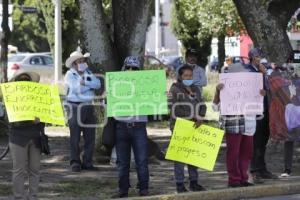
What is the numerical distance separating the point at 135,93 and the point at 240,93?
4.83 ft

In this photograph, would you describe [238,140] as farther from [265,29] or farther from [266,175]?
[265,29]

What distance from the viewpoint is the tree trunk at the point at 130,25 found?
11.0 meters

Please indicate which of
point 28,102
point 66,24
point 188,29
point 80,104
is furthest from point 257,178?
point 188,29

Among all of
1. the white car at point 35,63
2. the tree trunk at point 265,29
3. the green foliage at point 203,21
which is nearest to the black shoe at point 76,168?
the tree trunk at point 265,29

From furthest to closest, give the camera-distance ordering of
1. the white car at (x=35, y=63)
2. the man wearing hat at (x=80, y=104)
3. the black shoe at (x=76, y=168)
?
the white car at (x=35, y=63), the black shoe at (x=76, y=168), the man wearing hat at (x=80, y=104)

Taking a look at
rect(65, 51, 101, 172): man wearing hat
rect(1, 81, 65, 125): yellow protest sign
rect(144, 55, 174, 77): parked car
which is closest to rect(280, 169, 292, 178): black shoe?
rect(65, 51, 101, 172): man wearing hat

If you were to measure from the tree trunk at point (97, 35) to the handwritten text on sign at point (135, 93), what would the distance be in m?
2.50

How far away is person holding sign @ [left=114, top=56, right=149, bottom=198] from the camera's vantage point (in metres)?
8.47

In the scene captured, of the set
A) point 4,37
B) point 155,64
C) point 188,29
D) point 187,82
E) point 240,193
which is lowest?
point 240,193

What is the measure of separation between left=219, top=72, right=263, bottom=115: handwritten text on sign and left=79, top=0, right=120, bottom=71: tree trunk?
8.53 ft

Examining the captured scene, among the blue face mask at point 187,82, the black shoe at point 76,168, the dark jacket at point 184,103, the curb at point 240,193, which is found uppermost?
the blue face mask at point 187,82

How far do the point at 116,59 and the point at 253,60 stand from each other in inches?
107

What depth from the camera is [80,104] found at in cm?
1024

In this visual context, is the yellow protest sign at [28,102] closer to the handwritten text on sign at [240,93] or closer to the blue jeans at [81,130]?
the blue jeans at [81,130]
